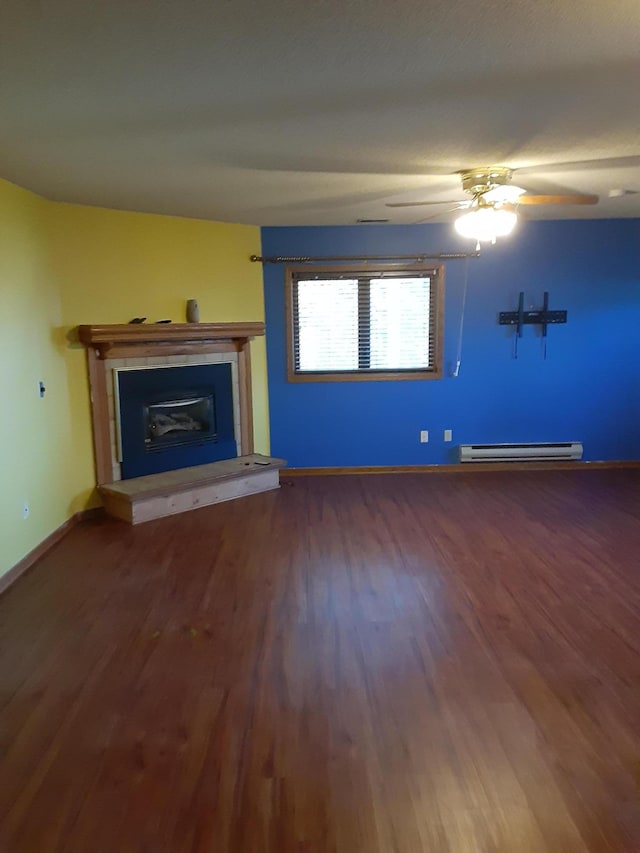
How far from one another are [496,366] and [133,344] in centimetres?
335

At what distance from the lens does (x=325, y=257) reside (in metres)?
5.82

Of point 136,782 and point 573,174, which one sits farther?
point 573,174

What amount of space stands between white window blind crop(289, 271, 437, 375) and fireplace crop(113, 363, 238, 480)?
0.85 m

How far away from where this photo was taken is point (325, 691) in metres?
2.59

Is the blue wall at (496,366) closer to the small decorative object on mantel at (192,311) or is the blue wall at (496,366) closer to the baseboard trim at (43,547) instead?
the small decorative object on mantel at (192,311)

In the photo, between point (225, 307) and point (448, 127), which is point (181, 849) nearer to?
point (448, 127)

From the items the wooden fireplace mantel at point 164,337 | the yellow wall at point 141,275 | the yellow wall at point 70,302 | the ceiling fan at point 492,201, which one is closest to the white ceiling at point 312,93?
the ceiling fan at point 492,201

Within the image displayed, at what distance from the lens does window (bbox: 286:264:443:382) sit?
590 cm

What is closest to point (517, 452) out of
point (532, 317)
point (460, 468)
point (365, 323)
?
point (460, 468)

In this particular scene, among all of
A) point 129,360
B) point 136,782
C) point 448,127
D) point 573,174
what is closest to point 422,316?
point 573,174

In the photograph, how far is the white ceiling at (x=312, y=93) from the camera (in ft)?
5.96

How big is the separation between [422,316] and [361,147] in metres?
2.93

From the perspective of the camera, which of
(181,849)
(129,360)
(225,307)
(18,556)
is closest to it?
(181,849)

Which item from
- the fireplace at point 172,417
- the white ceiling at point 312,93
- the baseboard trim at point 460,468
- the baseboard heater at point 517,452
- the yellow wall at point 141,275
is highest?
the white ceiling at point 312,93
